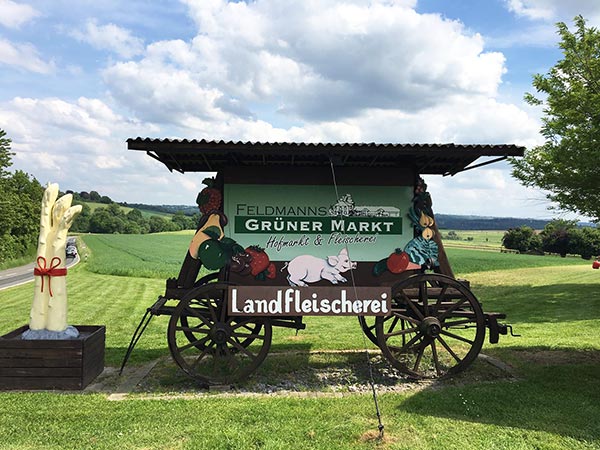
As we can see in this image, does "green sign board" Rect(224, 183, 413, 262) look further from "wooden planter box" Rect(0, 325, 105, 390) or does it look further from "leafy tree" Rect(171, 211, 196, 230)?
"leafy tree" Rect(171, 211, 196, 230)

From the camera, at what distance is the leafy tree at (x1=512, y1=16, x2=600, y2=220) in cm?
1538

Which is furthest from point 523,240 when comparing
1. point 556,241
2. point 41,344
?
point 41,344

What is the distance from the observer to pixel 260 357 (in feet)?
23.8

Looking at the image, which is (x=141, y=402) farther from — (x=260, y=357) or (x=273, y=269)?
(x=273, y=269)

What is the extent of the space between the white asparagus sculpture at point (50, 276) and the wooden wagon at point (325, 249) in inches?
59.3

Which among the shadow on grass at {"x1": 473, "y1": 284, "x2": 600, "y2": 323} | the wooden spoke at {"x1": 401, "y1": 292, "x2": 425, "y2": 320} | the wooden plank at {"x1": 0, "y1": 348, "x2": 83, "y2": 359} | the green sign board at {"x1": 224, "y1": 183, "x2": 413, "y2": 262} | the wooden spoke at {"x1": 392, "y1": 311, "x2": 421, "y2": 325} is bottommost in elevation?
the shadow on grass at {"x1": 473, "y1": 284, "x2": 600, "y2": 323}

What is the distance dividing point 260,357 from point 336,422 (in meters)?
1.97

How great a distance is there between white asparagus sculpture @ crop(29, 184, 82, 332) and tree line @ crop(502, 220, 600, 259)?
51.3 m

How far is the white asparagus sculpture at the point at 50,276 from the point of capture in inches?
286

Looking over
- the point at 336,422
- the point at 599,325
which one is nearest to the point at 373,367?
the point at 336,422

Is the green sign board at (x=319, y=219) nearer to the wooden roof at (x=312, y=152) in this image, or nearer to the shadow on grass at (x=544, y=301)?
the wooden roof at (x=312, y=152)

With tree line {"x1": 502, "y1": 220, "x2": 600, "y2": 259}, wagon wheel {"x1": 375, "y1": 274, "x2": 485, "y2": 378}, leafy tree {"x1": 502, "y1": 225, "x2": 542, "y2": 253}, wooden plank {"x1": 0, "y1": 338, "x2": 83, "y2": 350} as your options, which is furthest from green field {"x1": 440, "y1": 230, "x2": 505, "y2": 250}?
wooden plank {"x1": 0, "y1": 338, "x2": 83, "y2": 350}

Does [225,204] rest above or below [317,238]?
above

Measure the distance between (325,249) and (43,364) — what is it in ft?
15.8
